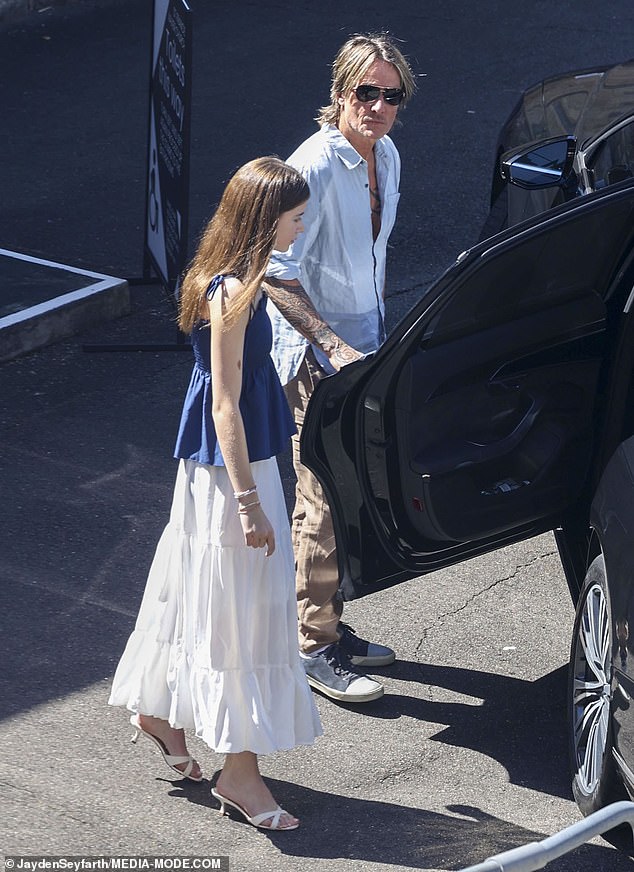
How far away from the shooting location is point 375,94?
4.50 metres

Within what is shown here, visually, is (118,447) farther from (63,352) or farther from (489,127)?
(489,127)

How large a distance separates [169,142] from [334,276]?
312 cm

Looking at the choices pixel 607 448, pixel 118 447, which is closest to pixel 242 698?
pixel 607 448

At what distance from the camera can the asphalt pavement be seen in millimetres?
4059

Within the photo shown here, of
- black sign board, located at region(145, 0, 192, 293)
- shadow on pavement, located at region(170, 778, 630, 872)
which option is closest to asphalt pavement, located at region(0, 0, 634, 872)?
shadow on pavement, located at region(170, 778, 630, 872)

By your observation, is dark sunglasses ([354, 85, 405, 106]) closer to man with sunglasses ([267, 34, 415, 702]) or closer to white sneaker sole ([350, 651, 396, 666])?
man with sunglasses ([267, 34, 415, 702])

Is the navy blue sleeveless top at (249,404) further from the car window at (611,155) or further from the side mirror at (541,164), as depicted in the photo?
the side mirror at (541,164)

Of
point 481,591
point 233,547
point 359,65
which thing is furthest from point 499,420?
point 481,591

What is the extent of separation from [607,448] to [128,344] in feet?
12.1

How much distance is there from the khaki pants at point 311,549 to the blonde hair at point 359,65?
32.6 inches

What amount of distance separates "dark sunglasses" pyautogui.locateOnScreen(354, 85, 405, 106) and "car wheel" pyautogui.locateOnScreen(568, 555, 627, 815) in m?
1.57

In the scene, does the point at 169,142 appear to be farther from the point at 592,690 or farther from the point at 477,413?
the point at 592,690

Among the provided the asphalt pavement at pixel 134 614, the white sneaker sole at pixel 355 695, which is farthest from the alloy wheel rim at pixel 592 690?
the white sneaker sole at pixel 355 695

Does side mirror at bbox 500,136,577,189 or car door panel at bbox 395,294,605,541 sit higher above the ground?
side mirror at bbox 500,136,577,189
